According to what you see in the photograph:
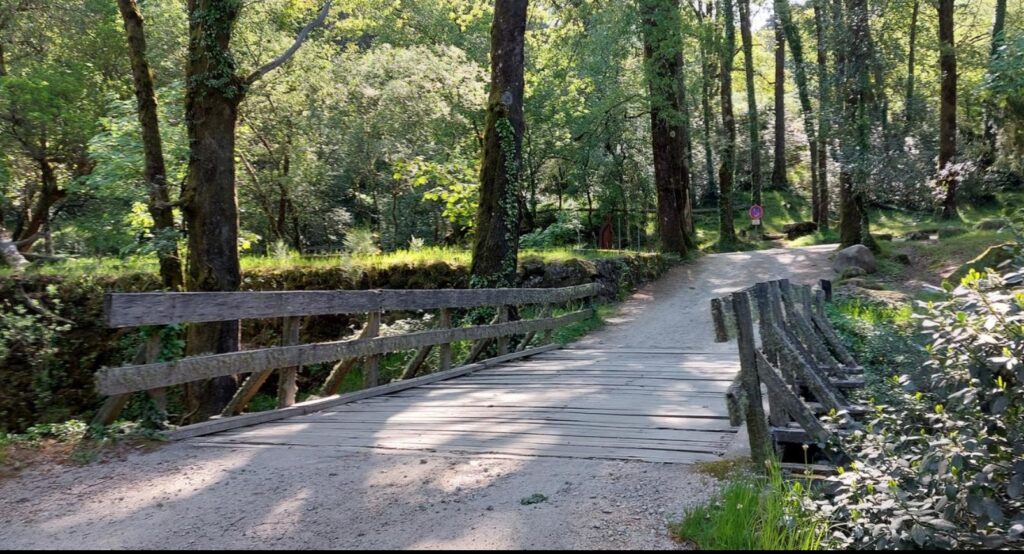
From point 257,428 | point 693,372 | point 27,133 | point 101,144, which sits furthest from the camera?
point 27,133

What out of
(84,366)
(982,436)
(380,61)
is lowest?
(84,366)

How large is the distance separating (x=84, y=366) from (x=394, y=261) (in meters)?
6.65

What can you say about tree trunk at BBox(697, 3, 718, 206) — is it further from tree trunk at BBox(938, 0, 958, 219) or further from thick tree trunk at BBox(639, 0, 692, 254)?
tree trunk at BBox(938, 0, 958, 219)

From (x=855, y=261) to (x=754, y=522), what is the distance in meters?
17.3

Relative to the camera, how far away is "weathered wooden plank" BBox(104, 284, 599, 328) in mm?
4883

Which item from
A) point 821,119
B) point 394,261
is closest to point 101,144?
point 394,261

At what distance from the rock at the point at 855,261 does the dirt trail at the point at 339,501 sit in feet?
53.4

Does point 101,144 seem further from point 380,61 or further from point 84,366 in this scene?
point 380,61

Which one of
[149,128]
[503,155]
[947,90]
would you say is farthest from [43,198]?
[947,90]

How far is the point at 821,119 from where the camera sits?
20.2 meters

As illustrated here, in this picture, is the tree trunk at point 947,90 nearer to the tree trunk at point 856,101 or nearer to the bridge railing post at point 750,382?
the tree trunk at point 856,101

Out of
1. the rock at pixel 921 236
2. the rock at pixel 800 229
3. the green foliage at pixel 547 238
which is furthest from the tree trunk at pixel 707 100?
the rock at pixel 921 236

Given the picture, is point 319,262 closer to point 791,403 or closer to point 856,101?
point 791,403

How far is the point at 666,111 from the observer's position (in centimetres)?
1986
